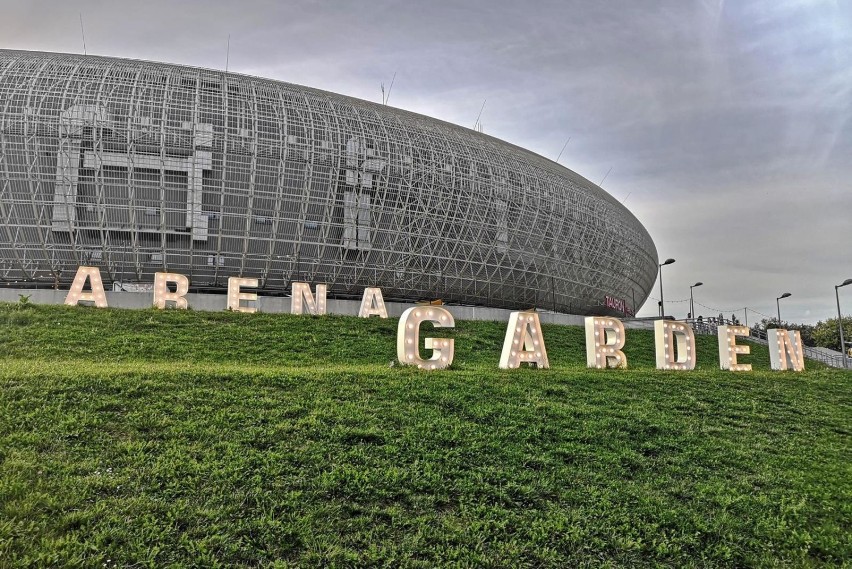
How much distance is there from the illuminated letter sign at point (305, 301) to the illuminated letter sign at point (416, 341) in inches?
457

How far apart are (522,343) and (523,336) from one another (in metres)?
0.21

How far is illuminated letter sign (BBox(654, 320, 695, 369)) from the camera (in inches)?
779

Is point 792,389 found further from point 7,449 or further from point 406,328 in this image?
point 7,449

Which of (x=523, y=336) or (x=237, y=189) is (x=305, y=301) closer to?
(x=237, y=189)

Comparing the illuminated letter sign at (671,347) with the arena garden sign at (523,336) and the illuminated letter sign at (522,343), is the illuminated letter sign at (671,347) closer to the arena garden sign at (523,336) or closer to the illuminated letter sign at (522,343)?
the arena garden sign at (523,336)

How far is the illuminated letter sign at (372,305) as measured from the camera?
89.0ft

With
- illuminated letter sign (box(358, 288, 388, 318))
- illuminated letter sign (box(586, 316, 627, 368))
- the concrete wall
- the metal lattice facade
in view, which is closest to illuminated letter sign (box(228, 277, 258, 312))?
the concrete wall

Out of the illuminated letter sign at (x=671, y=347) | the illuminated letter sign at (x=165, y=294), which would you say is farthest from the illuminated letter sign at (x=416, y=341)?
the illuminated letter sign at (x=165, y=294)

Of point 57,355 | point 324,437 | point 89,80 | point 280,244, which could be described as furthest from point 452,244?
point 324,437

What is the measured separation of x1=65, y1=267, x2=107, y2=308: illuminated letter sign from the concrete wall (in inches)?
89.0

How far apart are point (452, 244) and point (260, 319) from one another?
16.1 m

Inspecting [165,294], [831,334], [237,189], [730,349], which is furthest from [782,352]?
[831,334]

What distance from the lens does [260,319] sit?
968 inches

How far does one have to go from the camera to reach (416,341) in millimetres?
15883
